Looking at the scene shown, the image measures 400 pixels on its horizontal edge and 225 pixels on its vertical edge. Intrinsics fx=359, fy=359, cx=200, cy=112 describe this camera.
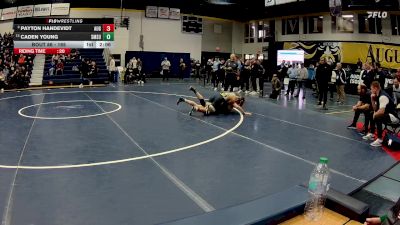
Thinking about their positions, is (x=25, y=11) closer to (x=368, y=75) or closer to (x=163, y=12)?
(x=163, y=12)

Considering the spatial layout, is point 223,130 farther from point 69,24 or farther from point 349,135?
point 69,24

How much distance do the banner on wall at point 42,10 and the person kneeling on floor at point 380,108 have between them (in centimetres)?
2332

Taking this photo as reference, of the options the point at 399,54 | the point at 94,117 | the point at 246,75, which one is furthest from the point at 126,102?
the point at 399,54

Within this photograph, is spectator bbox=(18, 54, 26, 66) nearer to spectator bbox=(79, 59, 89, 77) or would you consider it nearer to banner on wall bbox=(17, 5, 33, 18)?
spectator bbox=(79, 59, 89, 77)

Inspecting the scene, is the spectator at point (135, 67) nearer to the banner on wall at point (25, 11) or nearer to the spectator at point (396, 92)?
the banner on wall at point (25, 11)

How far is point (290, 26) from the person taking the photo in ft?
86.5

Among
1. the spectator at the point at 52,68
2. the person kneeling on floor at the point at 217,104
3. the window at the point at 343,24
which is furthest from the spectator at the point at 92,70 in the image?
the window at the point at 343,24

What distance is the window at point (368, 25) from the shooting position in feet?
69.7

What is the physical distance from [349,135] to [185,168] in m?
4.73

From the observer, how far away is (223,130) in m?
8.85

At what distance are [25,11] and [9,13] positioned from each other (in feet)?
9.17
